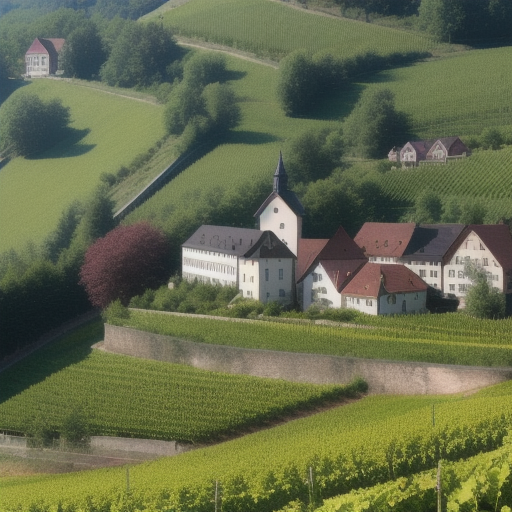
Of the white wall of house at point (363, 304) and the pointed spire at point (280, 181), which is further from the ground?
the pointed spire at point (280, 181)

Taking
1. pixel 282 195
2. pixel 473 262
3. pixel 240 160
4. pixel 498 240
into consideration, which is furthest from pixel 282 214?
pixel 240 160

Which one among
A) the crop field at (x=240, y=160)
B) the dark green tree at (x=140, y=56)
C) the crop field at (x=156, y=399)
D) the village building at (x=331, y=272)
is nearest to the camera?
the crop field at (x=156, y=399)

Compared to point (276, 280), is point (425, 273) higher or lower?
higher

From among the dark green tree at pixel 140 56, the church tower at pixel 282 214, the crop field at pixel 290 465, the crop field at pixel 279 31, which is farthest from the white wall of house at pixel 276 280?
the dark green tree at pixel 140 56

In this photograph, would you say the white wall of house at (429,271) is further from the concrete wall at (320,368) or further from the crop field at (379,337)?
the concrete wall at (320,368)

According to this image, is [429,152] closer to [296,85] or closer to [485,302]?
[296,85]

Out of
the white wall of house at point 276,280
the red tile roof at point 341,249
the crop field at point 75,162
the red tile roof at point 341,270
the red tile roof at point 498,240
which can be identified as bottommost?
the crop field at point 75,162
